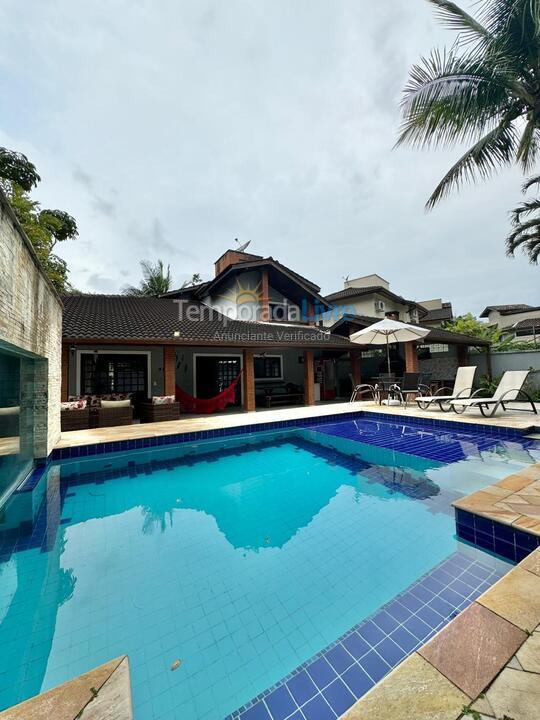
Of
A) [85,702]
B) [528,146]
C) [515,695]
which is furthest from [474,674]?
[528,146]

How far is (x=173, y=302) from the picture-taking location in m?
15.4

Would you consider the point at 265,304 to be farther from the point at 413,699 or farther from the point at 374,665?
the point at 413,699

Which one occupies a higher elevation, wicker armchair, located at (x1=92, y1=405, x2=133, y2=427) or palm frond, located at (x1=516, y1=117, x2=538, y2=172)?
palm frond, located at (x1=516, y1=117, x2=538, y2=172)

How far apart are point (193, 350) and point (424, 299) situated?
103 ft

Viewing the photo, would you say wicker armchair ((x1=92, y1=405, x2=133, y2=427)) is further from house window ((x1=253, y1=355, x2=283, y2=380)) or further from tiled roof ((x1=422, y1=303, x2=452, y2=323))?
tiled roof ((x1=422, y1=303, x2=452, y2=323))

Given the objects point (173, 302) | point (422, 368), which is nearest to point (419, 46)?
point (173, 302)

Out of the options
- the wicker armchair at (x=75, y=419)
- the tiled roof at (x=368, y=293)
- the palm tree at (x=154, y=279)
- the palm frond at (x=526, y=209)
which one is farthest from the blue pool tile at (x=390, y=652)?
the palm tree at (x=154, y=279)

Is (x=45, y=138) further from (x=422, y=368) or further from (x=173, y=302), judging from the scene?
(x=422, y=368)

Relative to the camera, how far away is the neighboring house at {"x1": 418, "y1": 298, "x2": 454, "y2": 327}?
30413 mm

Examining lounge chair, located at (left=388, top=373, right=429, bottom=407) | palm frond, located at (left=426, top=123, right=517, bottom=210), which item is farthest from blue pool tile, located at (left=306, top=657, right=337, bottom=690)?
lounge chair, located at (left=388, top=373, right=429, bottom=407)

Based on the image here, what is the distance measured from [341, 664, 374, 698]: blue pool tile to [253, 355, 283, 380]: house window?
1227cm

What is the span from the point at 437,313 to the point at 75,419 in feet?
108

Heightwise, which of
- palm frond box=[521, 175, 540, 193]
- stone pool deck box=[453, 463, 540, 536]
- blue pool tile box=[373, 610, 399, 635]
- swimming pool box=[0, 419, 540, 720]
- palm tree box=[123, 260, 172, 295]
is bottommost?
swimming pool box=[0, 419, 540, 720]

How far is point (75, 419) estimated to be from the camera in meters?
7.89
